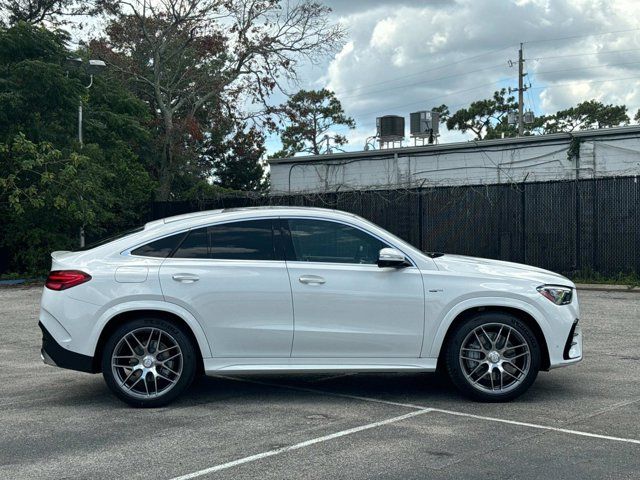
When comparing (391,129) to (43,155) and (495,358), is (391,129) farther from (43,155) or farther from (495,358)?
(495,358)

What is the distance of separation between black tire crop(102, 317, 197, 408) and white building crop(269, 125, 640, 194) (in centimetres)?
1406

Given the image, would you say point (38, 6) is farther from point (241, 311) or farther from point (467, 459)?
point (467, 459)

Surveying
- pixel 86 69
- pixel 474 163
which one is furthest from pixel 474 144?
pixel 86 69

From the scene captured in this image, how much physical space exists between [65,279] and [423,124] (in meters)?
24.7

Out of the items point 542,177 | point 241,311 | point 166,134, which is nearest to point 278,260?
point 241,311

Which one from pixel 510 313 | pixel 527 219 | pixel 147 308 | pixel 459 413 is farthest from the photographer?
pixel 527 219

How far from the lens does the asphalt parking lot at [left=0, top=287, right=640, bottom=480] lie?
4.95 m

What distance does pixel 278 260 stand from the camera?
6.71 metres

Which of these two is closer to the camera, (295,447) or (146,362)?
(295,447)

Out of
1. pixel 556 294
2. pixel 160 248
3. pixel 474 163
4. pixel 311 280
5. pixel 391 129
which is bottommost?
pixel 556 294

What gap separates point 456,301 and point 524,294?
1.94 feet

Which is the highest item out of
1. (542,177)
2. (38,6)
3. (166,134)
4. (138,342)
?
(38,6)

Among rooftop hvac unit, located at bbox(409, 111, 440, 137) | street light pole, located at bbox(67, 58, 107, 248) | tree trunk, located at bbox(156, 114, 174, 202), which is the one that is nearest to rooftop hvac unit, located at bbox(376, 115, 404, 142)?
rooftop hvac unit, located at bbox(409, 111, 440, 137)

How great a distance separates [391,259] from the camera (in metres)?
6.55
